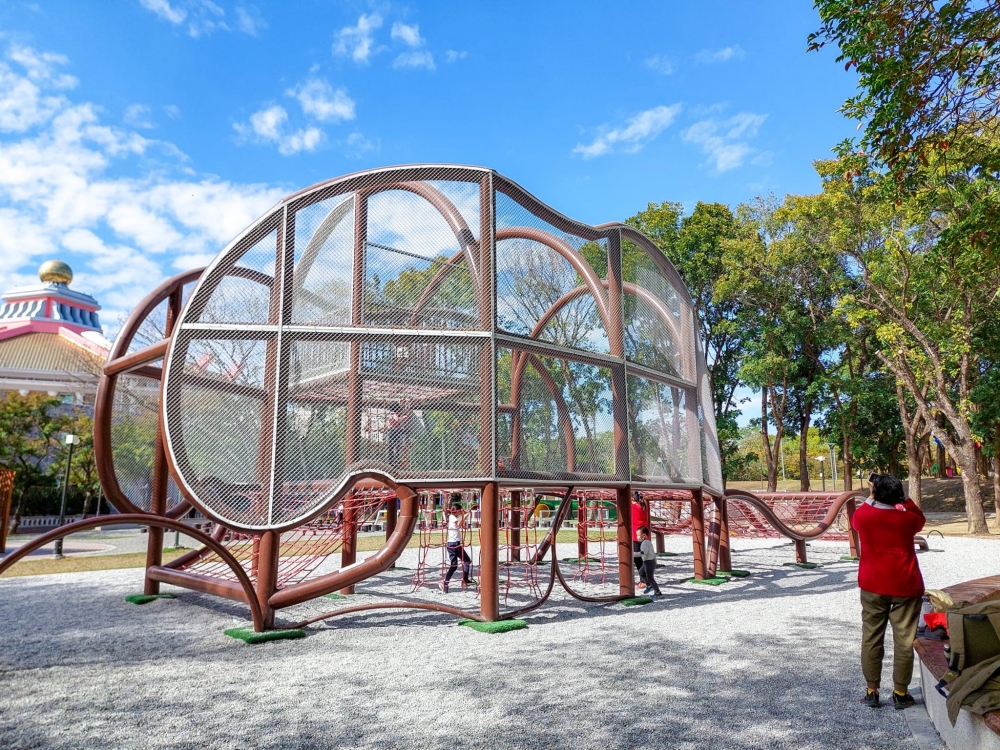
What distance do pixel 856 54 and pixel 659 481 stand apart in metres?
6.49

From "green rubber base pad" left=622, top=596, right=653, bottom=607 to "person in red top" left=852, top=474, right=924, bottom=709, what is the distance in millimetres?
5184

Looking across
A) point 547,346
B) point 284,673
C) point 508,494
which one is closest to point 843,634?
point 547,346

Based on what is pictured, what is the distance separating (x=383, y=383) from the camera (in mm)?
8758

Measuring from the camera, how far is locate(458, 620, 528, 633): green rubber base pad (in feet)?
27.3

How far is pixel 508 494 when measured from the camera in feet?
56.3

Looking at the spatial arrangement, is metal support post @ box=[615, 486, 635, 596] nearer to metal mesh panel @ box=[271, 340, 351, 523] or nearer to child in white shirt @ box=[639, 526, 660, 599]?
child in white shirt @ box=[639, 526, 660, 599]

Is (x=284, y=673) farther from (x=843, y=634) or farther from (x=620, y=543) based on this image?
(x=843, y=634)

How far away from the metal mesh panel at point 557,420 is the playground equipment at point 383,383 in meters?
0.03

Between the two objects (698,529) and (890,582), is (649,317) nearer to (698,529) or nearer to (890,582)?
(698,529)

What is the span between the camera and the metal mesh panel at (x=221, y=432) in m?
7.91

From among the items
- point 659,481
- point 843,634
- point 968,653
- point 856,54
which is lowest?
point 843,634

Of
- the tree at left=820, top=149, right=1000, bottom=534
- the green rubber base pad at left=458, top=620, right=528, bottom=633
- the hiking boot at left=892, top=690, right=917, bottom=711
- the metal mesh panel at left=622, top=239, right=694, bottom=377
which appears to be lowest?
the green rubber base pad at left=458, top=620, right=528, bottom=633

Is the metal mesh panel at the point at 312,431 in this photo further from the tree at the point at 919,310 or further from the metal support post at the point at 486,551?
the tree at the point at 919,310

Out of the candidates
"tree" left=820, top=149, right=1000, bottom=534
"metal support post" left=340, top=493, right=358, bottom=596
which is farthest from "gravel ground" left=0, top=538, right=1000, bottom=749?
"tree" left=820, top=149, right=1000, bottom=534
